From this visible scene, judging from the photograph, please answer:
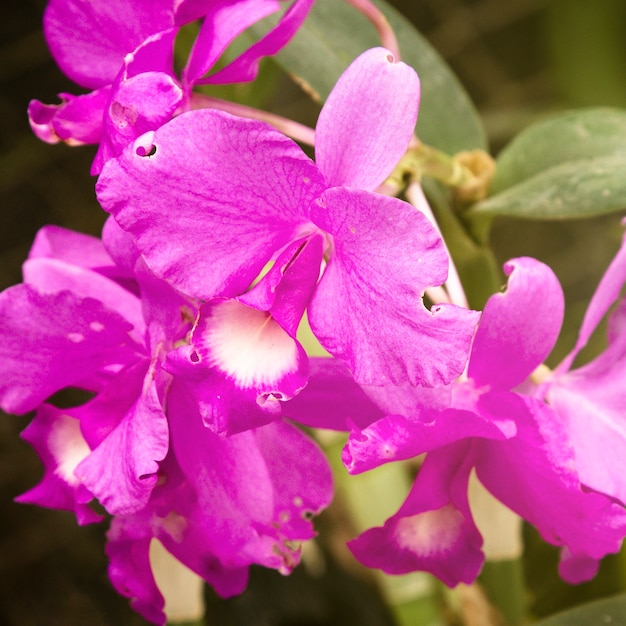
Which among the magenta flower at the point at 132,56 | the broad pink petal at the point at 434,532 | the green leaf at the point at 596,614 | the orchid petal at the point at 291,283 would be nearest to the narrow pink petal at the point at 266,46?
the magenta flower at the point at 132,56

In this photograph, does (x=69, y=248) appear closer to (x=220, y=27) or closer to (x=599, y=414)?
(x=220, y=27)

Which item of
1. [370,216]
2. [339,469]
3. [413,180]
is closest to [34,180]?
[339,469]

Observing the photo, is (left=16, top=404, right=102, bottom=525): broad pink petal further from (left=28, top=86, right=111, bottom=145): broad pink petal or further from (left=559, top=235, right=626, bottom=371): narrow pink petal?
(left=559, top=235, right=626, bottom=371): narrow pink petal

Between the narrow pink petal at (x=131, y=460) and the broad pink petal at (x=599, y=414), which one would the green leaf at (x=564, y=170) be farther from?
the narrow pink petal at (x=131, y=460)

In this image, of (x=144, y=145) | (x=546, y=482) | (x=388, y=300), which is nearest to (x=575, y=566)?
(x=546, y=482)

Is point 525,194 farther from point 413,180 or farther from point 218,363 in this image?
point 218,363
